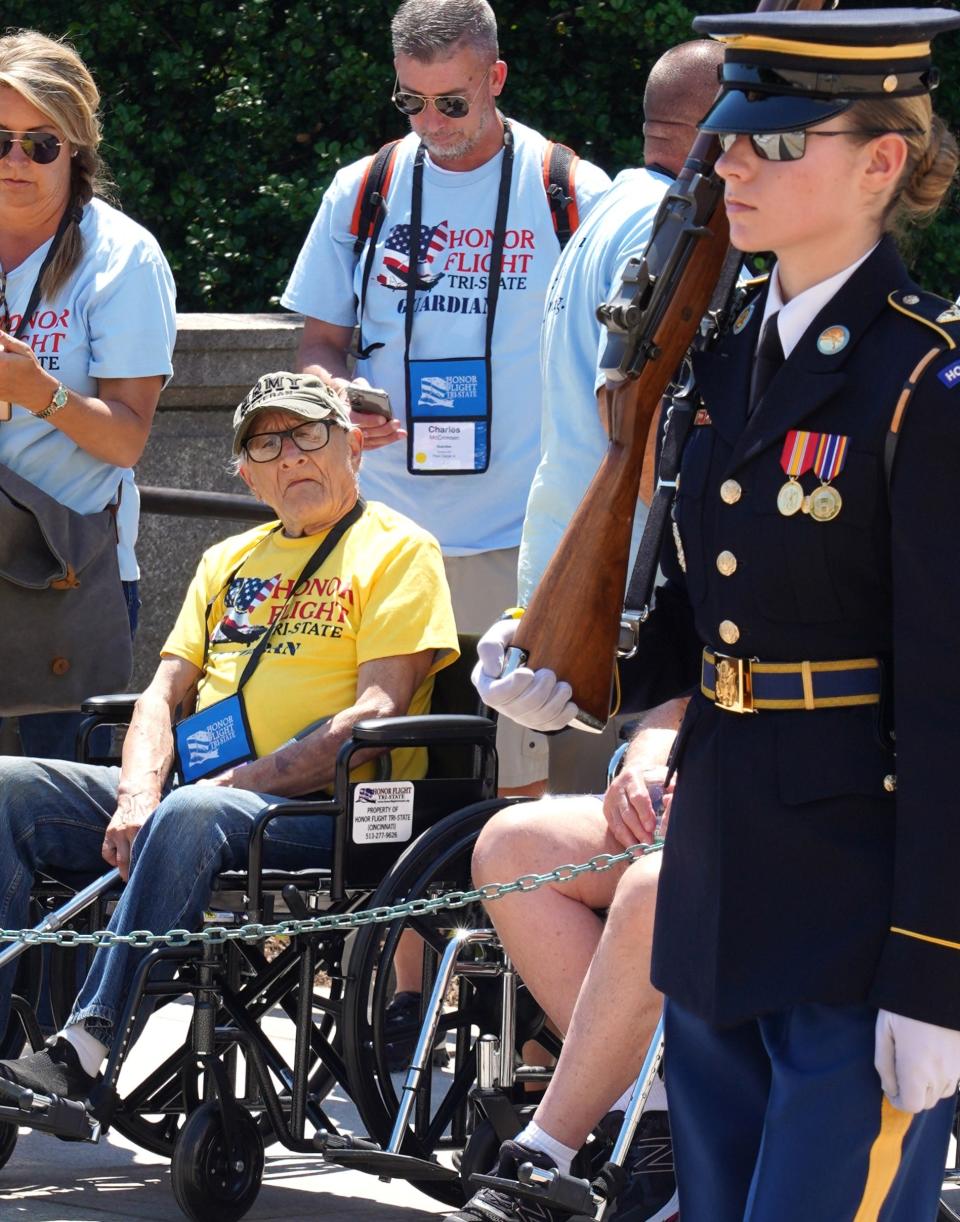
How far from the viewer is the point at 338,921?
3.92 meters

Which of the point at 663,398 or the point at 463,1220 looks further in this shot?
the point at 463,1220

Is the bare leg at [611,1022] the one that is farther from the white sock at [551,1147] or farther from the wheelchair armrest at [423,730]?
the wheelchair armrest at [423,730]

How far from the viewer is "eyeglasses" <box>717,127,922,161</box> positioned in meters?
2.43

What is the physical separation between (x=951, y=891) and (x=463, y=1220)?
1439mm

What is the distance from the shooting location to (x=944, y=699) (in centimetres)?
237

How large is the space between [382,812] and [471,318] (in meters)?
1.49

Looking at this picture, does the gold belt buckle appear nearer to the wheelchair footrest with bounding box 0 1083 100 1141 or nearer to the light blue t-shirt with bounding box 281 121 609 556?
the wheelchair footrest with bounding box 0 1083 100 1141

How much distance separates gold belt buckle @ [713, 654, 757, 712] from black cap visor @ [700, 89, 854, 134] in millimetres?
574

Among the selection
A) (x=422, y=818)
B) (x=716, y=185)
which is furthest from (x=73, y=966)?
(x=716, y=185)

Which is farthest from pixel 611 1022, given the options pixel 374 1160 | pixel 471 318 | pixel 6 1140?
pixel 471 318

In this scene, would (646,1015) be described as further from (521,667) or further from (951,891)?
(951,891)

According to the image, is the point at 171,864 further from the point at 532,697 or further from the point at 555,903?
the point at 532,697

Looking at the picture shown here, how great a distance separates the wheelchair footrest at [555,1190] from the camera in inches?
136

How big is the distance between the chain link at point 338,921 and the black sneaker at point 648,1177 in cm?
39
